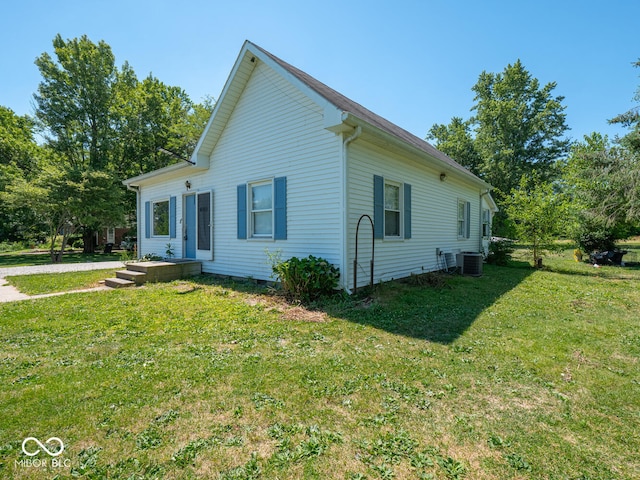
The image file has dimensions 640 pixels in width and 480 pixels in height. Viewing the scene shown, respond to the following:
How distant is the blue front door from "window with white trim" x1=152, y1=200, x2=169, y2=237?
1.35 m

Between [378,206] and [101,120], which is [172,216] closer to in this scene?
[378,206]

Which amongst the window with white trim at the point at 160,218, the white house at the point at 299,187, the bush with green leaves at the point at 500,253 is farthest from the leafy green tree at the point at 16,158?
the bush with green leaves at the point at 500,253

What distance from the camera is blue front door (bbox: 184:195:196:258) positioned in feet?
29.8

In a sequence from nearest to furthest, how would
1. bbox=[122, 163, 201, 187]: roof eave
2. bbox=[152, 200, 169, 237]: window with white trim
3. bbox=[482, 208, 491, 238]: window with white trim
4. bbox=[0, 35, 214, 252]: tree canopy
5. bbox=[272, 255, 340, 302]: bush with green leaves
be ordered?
bbox=[272, 255, 340, 302]: bush with green leaves → bbox=[122, 163, 201, 187]: roof eave → bbox=[152, 200, 169, 237]: window with white trim → bbox=[482, 208, 491, 238]: window with white trim → bbox=[0, 35, 214, 252]: tree canopy

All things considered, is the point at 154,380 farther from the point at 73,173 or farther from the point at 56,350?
the point at 73,173

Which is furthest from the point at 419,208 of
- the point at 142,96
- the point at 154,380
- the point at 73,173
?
the point at 142,96

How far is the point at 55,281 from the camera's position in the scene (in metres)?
7.69

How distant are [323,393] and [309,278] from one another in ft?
10.2

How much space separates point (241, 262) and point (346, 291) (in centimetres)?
331

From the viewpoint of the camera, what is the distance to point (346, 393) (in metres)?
2.49

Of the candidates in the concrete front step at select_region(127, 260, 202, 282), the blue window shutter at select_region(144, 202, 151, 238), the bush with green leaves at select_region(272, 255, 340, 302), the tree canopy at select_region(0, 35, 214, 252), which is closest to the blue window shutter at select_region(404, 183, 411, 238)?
the bush with green leaves at select_region(272, 255, 340, 302)
